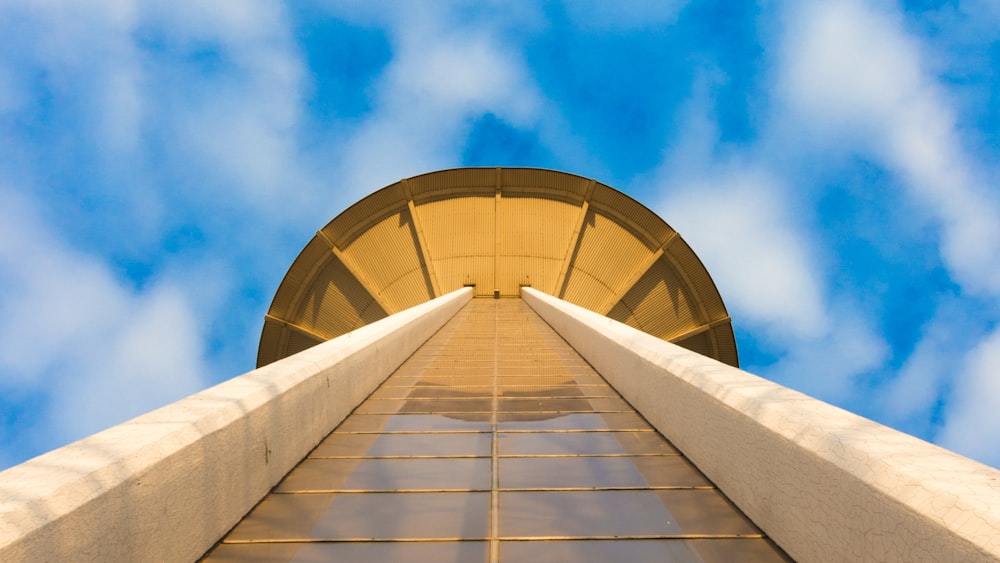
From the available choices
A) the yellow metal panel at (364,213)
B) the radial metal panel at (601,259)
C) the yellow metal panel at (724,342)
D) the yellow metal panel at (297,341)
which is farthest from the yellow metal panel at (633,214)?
the yellow metal panel at (297,341)

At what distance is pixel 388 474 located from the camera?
3.41m

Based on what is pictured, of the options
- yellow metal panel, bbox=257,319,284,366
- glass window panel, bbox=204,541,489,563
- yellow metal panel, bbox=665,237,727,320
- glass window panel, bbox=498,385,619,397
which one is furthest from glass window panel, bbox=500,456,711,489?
yellow metal panel, bbox=257,319,284,366

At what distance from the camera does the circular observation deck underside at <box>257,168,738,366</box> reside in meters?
20.4

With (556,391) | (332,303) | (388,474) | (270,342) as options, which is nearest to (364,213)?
(332,303)

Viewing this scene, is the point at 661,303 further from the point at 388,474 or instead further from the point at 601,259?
the point at 388,474

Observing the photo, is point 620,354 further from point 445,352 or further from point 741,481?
point 445,352

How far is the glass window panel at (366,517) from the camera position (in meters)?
2.67

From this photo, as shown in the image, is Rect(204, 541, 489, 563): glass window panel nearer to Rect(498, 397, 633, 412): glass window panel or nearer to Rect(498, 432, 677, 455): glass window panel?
Rect(498, 432, 677, 455): glass window panel

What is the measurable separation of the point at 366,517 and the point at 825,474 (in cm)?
230

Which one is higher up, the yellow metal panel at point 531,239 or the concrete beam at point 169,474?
the yellow metal panel at point 531,239

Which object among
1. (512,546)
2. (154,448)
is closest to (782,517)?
(512,546)

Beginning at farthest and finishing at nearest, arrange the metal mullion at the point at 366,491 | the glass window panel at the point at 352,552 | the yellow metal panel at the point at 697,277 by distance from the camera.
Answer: the yellow metal panel at the point at 697,277 < the metal mullion at the point at 366,491 < the glass window panel at the point at 352,552

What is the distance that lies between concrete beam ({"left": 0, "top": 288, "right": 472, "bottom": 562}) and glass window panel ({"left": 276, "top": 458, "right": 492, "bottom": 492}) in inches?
5.9

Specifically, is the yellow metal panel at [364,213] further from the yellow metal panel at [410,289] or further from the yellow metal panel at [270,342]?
the yellow metal panel at [270,342]
